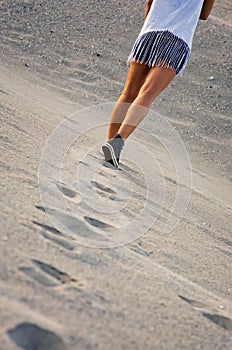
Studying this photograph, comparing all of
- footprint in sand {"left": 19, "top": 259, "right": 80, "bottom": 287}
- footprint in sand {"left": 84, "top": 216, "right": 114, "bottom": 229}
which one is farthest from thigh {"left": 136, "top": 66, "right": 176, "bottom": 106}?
footprint in sand {"left": 19, "top": 259, "right": 80, "bottom": 287}

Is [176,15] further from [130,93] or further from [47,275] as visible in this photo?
[47,275]

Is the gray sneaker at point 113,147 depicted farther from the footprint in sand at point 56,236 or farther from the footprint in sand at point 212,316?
the footprint in sand at point 212,316

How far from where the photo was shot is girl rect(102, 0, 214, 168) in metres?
4.77

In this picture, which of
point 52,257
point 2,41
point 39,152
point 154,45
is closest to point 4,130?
point 39,152

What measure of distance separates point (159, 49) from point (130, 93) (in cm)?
41

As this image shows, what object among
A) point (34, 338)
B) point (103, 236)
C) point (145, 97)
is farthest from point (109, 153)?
point (34, 338)

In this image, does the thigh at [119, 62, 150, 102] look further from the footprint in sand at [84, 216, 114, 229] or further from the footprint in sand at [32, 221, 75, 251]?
the footprint in sand at [32, 221, 75, 251]

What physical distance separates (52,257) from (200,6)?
8.26 ft

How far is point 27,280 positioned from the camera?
2.72 meters

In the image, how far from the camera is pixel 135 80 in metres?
4.98

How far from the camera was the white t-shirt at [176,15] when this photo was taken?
4.76 m

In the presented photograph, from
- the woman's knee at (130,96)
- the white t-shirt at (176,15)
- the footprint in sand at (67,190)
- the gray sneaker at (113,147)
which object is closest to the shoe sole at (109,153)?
the gray sneaker at (113,147)

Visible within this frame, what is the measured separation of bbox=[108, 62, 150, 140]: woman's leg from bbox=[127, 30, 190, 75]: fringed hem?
0.09 m

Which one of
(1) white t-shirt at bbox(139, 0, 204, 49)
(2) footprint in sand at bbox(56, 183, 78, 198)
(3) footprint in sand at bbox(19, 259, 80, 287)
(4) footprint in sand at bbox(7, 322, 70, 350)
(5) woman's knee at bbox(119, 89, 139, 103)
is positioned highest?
(1) white t-shirt at bbox(139, 0, 204, 49)
